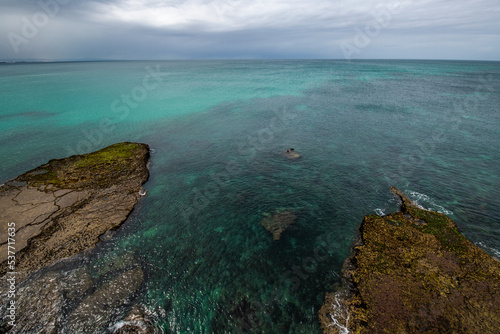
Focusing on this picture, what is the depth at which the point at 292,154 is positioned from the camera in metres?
30.2

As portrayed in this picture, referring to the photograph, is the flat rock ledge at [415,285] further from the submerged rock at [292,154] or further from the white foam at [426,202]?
the submerged rock at [292,154]

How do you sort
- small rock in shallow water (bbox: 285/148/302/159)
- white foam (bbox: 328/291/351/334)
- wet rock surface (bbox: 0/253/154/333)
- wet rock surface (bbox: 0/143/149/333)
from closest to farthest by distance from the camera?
white foam (bbox: 328/291/351/334), wet rock surface (bbox: 0/253/154/333), wet rock surface (bbox: 0/143/149/333), small rock in shallow water (bbox: 285/148/302/159)

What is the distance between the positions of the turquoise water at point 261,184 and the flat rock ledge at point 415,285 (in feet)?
3.97

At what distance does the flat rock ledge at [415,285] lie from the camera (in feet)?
36.7

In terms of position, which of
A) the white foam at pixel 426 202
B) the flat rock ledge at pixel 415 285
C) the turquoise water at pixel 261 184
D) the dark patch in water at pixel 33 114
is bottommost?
the dark patch in water at pixel 33 114

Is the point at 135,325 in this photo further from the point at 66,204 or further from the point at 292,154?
the point at 292,154

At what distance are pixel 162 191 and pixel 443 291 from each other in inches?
880

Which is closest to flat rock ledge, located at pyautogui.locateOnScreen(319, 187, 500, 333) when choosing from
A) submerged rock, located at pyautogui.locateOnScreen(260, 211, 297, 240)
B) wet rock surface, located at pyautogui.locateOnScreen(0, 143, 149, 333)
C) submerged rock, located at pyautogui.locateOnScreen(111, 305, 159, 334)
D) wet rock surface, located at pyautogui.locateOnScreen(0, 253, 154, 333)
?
submerged rock, located at pyautogui.locateOnScreen(260, 211, 297, 240)

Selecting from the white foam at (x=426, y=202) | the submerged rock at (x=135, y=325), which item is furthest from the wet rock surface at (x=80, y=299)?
the white foam at (x=426, y=202)

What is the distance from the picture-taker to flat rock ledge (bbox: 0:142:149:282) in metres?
15.5

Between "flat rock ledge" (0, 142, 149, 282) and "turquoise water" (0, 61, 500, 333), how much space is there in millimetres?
1794

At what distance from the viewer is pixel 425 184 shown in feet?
76.3

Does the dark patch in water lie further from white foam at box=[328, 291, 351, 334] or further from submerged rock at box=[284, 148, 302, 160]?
white foam at box=[328, 291, 351, 334]

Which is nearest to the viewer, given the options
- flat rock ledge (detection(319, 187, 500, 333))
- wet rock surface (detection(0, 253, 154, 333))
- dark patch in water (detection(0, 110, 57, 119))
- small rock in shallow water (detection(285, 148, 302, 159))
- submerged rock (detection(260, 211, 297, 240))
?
flat rock ledge (detection(319, 187, 500, 333))
